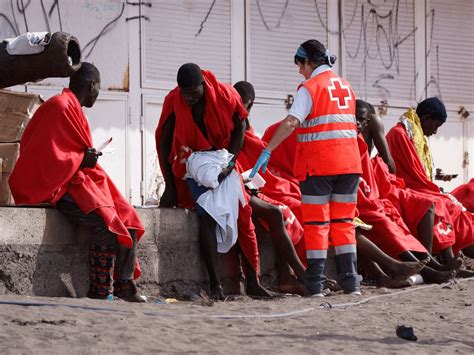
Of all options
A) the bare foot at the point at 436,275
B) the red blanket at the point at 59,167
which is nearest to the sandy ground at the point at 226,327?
the red blanket at the point at 59,167

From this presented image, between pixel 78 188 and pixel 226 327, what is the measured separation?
1795 millimetres

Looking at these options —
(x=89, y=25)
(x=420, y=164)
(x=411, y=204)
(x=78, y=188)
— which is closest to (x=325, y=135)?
(x=78, y=188)

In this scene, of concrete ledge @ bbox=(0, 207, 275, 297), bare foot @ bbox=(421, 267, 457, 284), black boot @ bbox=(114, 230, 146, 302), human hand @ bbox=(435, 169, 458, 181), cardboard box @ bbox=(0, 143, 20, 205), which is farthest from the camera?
human hand @ bbox=(435, 169, 458, 181)

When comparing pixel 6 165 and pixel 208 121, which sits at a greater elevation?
pixel 208 121

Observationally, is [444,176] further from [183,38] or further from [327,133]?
[327,133]

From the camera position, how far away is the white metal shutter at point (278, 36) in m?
12.4

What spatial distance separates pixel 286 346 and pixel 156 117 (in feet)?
20.2

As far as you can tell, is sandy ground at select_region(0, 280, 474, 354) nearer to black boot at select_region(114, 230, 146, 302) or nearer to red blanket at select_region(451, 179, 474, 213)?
black boot at select_region(114, 230, 146, 302)

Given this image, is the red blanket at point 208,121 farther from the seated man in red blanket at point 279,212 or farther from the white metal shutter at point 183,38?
the white metal shutter at point 183,38

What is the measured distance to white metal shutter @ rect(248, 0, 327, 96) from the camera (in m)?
12.4

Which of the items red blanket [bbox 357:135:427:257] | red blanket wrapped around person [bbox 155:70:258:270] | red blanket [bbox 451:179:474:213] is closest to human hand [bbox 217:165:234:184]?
red blanket wrapped around person [bbox 155:70:258:270]

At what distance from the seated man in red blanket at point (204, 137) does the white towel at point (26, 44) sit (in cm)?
272

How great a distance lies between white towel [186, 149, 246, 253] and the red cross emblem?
0.91m

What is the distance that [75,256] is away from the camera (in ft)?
25.5
